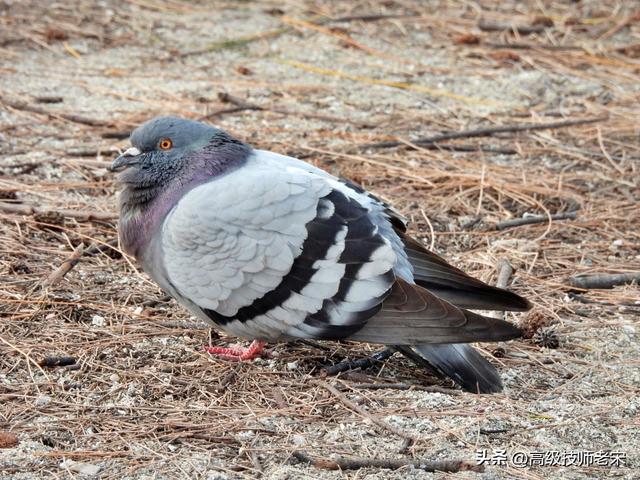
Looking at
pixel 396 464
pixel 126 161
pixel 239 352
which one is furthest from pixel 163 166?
pixel 396 464

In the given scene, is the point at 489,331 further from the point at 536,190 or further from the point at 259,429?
the point at 536,190

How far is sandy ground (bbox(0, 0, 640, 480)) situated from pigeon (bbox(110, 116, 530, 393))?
9.3 inches

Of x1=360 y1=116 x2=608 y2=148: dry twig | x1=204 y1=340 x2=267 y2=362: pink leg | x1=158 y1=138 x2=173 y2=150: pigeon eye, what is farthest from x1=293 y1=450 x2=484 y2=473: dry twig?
x1=360 y1=116 x2=608 y2=148: dry twig

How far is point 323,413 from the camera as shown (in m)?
3.99

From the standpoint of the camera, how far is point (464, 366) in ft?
14.0

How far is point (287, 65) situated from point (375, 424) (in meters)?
5.12

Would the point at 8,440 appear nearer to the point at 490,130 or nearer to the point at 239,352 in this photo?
the point at 239,352

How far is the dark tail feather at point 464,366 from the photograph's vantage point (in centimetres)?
419

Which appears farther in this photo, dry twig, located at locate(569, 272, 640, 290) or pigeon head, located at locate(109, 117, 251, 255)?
dry twig, located at locate(569, 272, 640, 290)

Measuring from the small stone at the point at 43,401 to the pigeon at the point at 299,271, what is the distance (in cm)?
70

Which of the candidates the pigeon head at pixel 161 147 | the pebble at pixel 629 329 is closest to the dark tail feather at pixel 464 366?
the pebble at pixel 629 329

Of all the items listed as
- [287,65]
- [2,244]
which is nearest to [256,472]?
[2,244]

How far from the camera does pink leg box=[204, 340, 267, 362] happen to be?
14.8ft

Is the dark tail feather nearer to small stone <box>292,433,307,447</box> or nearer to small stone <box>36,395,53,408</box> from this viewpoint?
small stone <box>292,433,307,447</box>
